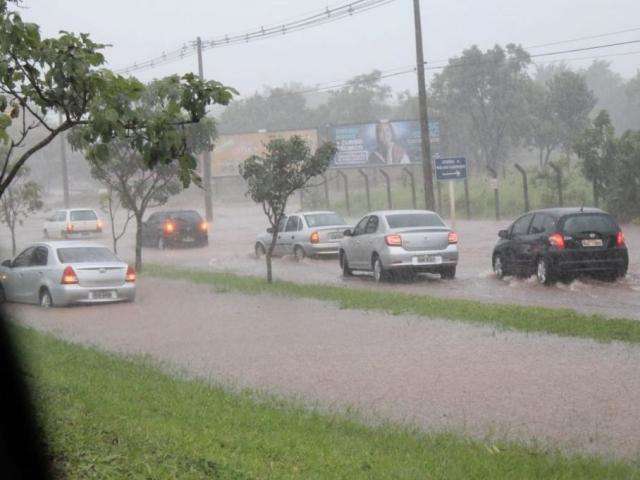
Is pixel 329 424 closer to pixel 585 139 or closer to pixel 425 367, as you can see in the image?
pixel 425 367

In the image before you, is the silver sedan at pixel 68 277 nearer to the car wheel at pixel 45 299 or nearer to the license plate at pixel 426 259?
the car wheel at pixel 45 299

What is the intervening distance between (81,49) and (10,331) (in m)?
9.01

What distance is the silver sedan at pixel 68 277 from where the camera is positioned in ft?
64.7

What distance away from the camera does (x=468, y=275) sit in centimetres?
2362

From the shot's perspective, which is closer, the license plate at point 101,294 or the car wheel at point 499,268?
the license plate at point 101,294

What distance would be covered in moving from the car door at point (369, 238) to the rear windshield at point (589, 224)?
488 cm

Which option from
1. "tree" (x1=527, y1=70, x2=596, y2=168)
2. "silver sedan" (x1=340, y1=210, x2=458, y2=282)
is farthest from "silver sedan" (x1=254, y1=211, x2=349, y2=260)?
"tree" (x1=527, y1=70, x2=596, y2=168)

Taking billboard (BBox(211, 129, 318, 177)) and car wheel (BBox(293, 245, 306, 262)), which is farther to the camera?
billboard (BBox(211, 129, 318, 177))

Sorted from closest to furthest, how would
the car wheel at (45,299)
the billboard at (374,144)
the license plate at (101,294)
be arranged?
the license plate at (101,294) → the car wheel at (45,299) → the billboard at (374,144)

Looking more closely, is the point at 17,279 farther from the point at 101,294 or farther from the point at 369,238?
the point at 369,238

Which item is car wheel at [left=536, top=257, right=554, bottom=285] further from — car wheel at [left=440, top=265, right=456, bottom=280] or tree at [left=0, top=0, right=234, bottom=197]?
tree at [left=0, top=0, right=234, bottom=197]

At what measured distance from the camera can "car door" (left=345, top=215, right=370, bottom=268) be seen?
23.6 metres

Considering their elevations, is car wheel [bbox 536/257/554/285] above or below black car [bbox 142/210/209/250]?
below

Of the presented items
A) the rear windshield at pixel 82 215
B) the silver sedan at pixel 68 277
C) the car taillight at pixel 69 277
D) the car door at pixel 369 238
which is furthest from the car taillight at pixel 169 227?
the car taillight at pixel 69 277
